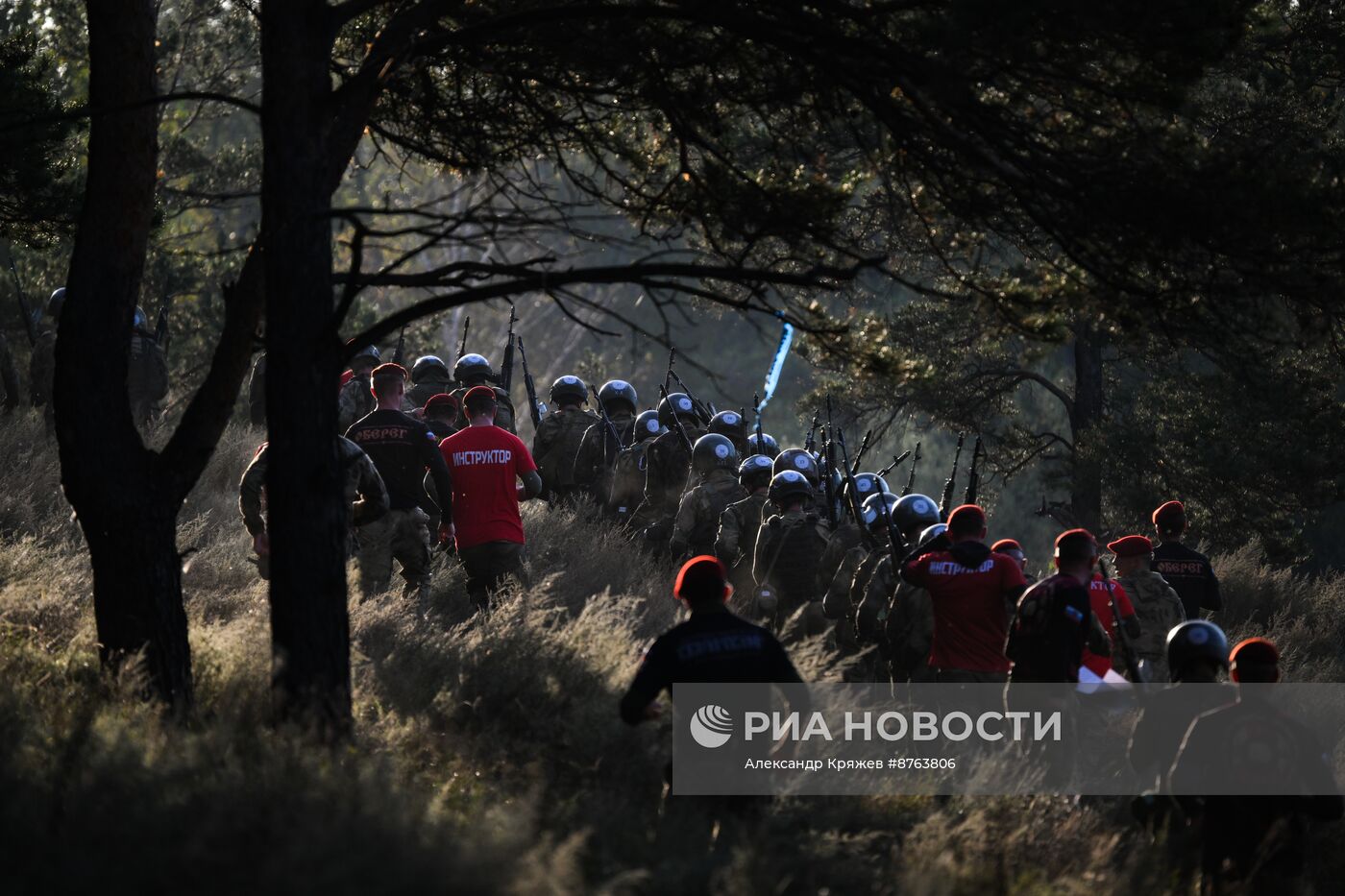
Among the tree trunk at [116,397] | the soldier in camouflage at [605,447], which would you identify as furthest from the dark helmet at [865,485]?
the tree trunk at [116,397]

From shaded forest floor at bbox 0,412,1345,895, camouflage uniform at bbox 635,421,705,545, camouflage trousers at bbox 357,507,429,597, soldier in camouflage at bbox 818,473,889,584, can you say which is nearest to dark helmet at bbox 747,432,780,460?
camouflage uniform at bbox 635,421,705,545

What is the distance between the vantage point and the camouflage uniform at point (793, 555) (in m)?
12.2

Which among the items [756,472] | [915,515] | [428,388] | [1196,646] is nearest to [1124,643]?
[1196,646]

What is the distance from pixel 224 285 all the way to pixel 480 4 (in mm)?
2451

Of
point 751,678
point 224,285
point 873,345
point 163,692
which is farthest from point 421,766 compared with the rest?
point 873,345

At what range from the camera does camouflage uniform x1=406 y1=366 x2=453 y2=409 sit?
634 inches

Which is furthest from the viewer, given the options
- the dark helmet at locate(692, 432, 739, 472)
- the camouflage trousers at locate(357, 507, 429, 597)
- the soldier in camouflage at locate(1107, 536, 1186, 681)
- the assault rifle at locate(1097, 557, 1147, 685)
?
the dark helmet at locate(692, 432, 739, 472)

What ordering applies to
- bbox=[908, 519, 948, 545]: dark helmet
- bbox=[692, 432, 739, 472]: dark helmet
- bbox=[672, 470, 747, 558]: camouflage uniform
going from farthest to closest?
bbox=[692, 432, 739, 472]: dark helmet → bbox=[672, 470, 747, 558]: camouflage uniform → bbox=[908, 519, 948, 545]: dark helmet

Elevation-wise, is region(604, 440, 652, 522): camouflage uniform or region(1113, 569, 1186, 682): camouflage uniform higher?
region(604, 440, 652, 522): camouflage uniform

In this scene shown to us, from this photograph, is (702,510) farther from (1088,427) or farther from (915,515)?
(1088,427)

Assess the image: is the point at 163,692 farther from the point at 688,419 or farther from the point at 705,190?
the point at 688,419

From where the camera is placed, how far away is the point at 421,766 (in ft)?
24.5

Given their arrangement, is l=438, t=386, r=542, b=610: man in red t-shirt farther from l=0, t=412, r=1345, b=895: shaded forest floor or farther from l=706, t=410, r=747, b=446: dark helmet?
l=706, t=410, r=747, b=446: dark helmet

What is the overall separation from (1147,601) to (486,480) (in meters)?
4.74
